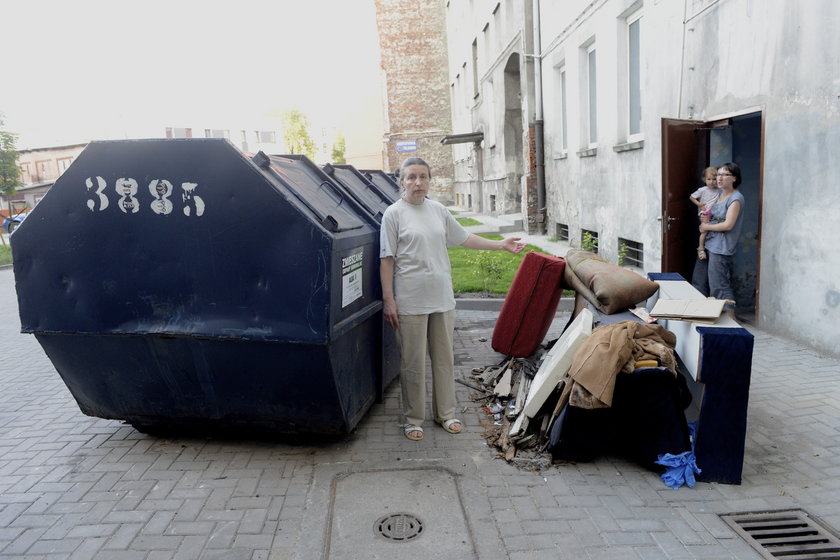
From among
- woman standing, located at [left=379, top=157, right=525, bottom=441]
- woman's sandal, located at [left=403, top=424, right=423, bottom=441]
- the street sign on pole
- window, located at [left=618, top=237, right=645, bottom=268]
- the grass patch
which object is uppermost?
the street sign on pole

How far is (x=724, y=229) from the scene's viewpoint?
6.23 metres

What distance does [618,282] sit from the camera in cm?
464

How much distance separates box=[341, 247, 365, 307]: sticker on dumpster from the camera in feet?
12.1

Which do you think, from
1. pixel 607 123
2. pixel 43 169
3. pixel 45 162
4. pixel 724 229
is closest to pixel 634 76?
pixel 607 123

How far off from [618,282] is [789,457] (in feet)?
5.25

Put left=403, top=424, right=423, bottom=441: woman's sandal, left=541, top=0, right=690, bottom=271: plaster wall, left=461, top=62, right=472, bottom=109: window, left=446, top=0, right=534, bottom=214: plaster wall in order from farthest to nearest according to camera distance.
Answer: left=461, top=62, right=472, bottom=109: window → left=446, top=0, right=534, bottom=214: plaster wall → left=541, top=0, right=690, bottom=271: plaster wall → left=403, top=424, right=423, bottom=441: woman's sandal

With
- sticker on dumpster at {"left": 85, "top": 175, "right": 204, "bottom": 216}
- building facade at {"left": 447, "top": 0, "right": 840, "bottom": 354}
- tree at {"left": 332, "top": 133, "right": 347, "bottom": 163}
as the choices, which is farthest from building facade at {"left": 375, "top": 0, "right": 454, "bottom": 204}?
→ sticker on dumpster at {"left": 85, "top": 175, "right": 204, "bottom": 216}

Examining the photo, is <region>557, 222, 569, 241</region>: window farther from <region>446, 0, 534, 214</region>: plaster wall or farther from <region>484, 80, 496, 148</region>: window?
<region>484, 80, 496, 148</region>: window

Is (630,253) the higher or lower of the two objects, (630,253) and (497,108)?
the lower

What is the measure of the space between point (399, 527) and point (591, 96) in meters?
10.5

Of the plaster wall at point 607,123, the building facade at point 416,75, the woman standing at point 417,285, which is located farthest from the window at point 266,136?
the woman standing at point 417,285

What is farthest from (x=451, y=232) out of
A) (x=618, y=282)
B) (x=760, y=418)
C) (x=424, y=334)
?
(x=760, y=418)

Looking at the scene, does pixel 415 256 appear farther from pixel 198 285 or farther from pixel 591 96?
pixel 591 96

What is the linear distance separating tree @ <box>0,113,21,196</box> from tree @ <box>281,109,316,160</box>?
40.7m
